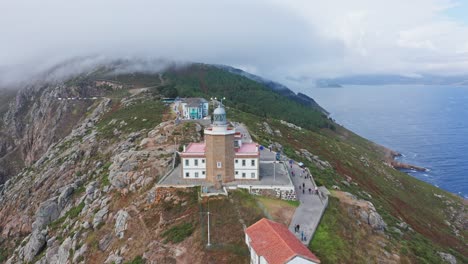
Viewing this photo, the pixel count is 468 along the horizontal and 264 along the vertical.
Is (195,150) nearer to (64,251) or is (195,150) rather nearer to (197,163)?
(197,163)

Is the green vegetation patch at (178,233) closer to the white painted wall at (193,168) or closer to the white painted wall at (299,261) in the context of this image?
the white painted wall at (193,168)

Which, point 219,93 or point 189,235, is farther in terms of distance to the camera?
point 219,93

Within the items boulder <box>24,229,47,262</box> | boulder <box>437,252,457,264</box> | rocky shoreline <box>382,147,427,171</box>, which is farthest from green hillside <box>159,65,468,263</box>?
boulder <box>24,229,47,262</box>

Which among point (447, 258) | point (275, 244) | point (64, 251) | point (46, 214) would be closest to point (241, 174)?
point (275, 244)

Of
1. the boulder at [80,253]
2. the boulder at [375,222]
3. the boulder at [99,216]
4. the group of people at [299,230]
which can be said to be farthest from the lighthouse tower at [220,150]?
the boulder at [375,222]

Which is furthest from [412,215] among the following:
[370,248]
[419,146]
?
[419,146]

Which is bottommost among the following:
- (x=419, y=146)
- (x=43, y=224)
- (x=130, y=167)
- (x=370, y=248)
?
(x=419, y=146)

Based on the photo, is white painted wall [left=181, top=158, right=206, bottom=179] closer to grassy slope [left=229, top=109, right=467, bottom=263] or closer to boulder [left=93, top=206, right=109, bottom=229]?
boulder [left=93, top=206, right=109, bottom=229]

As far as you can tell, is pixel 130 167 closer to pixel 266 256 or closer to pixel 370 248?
pixel 266 256
